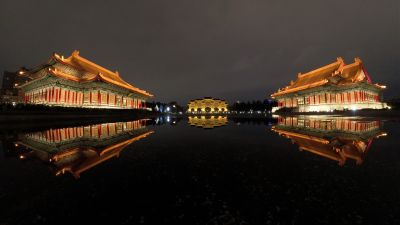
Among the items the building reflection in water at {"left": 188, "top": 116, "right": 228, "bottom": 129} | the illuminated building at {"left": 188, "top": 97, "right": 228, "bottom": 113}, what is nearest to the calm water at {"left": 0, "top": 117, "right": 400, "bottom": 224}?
the building reflection in water at {"left": 188, "top": 116, "right": 228, "bottom": 129}

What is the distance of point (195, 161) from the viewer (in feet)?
21.3

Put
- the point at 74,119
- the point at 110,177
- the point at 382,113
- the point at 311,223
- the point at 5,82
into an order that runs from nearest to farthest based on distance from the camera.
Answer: the point at 311,223, the point at 110,177, the point at 74,119, the point at 382,113, the point at 5,82

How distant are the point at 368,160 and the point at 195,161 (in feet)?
16.5

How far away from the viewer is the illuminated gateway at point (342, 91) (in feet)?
133

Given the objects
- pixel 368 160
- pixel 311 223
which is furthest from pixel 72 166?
pixel 368 160

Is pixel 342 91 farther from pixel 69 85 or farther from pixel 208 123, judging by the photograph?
pixel 69 85

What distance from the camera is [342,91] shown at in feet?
139

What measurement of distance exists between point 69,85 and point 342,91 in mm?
50776

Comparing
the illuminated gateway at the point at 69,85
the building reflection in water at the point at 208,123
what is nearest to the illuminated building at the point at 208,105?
the illuminated gateway at the point at 69,85

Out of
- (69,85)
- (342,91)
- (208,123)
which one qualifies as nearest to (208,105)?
(342,91)

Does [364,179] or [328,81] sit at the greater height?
[328,81]

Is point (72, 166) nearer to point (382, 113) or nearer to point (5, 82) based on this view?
point (382, 113)

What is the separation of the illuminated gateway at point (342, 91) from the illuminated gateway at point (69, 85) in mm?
42913

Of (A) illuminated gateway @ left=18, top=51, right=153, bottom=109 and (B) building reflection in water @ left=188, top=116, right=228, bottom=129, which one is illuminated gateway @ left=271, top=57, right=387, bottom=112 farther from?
(A) illuminated gateway @ left=18, top=51, right=153, bottom=109
